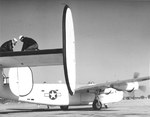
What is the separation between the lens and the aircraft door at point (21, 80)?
9.41 m

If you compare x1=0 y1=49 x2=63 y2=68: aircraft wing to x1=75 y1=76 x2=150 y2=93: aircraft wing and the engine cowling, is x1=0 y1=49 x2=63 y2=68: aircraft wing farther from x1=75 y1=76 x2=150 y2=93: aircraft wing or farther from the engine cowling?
the engine cowling

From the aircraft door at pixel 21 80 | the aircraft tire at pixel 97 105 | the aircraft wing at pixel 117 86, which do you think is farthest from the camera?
the aircraft tire at pixel 97 105

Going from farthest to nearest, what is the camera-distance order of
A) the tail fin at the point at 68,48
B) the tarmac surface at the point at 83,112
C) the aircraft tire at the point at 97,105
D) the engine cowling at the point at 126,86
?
the aircraft tire at the point at 97,105 < the engine cowling at the point at 126,86 < the tarmac surface at the point at 83,112 < the tail fin at the point at 68,48

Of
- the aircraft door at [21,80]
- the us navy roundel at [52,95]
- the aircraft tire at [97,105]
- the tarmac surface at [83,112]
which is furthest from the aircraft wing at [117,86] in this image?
the aircraft door at [21,80]

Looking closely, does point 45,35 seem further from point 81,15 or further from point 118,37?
point 118,37

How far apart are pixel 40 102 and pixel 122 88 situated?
6539 millimetres

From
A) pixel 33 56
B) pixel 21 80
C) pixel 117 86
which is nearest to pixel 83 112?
pixel 117 86

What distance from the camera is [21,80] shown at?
961 centimetres

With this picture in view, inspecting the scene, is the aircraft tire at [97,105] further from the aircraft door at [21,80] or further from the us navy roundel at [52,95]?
the aircraft door at [21,80]

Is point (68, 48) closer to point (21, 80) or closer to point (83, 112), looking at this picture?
point (21, 80)

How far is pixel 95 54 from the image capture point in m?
15.0

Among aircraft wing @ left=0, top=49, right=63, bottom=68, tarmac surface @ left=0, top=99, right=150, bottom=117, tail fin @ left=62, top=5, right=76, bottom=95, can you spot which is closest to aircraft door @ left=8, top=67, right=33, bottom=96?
aircraft wing @ left=0, top=49, right=63, bottom=68

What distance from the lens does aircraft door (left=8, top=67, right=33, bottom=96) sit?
9406 mm

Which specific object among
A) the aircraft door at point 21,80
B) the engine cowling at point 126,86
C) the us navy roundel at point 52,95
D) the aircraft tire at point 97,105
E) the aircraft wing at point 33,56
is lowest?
the aircraft tire at point 97,105
